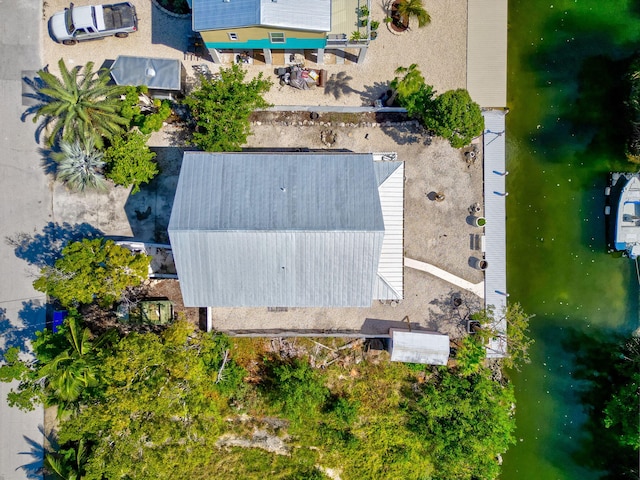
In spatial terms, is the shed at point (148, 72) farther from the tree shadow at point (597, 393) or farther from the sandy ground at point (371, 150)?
the tree shadow at point (597, 393)

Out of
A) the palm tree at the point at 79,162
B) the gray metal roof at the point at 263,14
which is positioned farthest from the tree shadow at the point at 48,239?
the gray metal roof at the point at 263,14

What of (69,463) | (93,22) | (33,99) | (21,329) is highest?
(93,22)

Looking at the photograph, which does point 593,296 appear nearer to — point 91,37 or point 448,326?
point 448,326

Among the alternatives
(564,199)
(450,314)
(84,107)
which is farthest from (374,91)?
(84,107)

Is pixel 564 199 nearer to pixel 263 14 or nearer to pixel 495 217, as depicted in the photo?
pixel 495 217

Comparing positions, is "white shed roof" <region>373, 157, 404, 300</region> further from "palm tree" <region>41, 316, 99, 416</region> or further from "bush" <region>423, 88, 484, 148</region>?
"palm tree" <region>41, 316, 99, 416</region>
